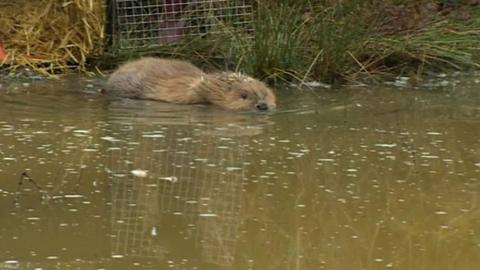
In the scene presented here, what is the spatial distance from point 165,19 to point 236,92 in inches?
79.7

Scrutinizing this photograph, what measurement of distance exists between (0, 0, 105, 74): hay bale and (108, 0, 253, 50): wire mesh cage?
0.48ft

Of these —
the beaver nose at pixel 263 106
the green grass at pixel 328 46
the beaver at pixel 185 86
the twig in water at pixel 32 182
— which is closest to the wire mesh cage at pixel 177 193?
the twig in water at pixel 32 182

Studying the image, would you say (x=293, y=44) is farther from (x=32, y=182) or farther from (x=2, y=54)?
(x=32, y=182)

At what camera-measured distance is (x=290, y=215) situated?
4.10 metres

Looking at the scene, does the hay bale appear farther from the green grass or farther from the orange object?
the green grass

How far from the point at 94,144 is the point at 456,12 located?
547 cm

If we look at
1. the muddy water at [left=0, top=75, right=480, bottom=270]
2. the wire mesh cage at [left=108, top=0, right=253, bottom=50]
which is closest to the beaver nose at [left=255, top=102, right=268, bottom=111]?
the muddy water at [left=0, top=75, right=480, bottom=270]

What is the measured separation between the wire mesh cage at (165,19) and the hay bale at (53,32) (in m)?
0.15

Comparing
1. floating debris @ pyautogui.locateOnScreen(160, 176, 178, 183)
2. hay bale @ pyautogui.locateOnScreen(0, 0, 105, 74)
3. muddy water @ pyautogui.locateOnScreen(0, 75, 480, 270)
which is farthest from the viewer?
hay bale @ pyautogui.locateOnScreen(0, 0, 105, 74)

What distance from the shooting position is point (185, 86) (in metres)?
7.01

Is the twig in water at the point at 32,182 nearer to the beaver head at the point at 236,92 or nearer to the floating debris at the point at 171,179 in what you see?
the floating debris at the point at 171,179

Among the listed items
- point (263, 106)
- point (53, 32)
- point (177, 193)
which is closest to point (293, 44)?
point (263, 106)

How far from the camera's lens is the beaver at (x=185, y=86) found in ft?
22.3

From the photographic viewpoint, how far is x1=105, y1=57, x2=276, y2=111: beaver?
6801mm
